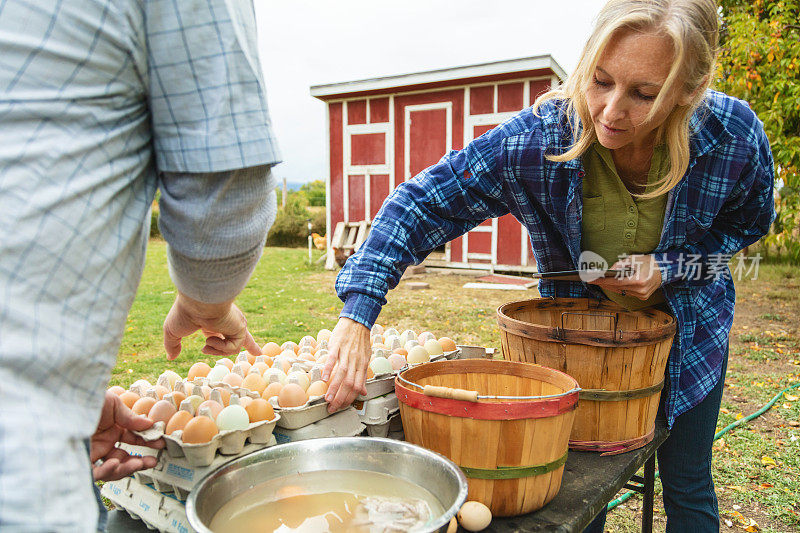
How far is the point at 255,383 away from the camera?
175cm

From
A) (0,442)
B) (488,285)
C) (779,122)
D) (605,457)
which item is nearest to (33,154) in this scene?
(0,442)

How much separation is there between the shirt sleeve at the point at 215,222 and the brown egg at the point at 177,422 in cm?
53

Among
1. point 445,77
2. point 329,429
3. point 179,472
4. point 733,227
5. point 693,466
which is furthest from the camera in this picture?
point 445,77

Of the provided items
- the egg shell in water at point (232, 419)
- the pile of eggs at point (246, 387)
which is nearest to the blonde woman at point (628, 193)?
the pile of eggs at point (246, 387)

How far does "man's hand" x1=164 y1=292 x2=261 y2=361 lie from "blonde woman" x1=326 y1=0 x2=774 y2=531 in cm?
29

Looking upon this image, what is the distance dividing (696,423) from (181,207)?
205cm

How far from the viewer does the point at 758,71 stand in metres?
7.21

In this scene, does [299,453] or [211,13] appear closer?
[211,13]

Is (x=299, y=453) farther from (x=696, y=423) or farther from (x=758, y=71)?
(x=758, y=71)

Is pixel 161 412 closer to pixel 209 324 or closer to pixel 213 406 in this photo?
pixel 213 406

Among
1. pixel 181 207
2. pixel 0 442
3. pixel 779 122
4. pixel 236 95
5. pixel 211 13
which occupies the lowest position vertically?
pixel 0 442

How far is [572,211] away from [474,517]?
1.05m

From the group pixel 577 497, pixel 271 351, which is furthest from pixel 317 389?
pixel 577 497

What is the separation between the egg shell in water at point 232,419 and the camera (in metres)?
1.44
